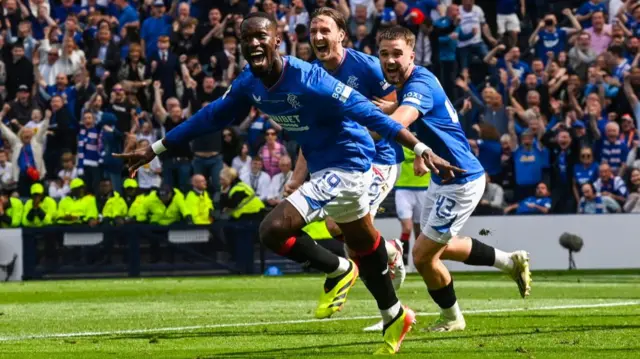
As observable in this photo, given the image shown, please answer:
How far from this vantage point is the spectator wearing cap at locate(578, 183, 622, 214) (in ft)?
73.6

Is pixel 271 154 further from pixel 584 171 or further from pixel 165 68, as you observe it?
pixel 584 171

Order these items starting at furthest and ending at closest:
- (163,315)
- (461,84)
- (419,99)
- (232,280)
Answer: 1. (461,84)
2. (232,280)
3. (163,315)
4. (419,99)

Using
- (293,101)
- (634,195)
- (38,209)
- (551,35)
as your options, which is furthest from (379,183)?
(551,35)

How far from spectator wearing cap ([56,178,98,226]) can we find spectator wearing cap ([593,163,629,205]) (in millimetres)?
8611

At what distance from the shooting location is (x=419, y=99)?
32.1 ft

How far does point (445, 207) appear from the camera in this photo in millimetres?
10414

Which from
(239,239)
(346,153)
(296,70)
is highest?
(296,70)

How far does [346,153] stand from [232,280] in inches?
466

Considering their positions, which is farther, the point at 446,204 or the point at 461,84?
the point at 461,84

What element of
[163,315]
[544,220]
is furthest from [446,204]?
[544,220]

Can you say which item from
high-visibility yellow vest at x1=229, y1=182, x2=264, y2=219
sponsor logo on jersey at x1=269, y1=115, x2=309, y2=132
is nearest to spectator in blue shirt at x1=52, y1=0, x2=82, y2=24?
high-visibility yellow vest at x1=229, y1=182, x2=264, y2=219

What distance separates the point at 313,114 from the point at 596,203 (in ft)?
46.8

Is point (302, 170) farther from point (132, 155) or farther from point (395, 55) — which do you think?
point (132, 155)

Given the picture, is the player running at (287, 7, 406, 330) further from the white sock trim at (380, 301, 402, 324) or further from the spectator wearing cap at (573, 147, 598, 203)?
the spectator wearing cap at (573, 147, 598, 203)
